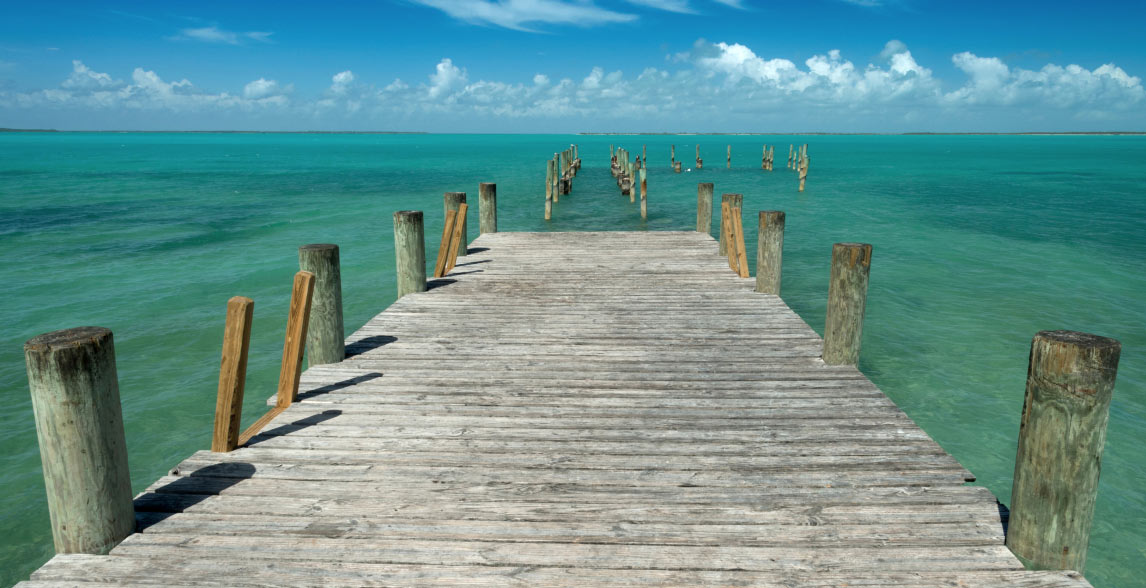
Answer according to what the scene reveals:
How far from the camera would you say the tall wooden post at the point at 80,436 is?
9.93ft

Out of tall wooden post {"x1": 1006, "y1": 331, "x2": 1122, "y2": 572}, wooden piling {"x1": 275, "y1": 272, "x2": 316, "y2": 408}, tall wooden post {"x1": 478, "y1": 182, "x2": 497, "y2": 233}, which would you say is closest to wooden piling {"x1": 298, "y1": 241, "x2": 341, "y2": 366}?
wooden piling {"x1": 275, "y1": 272, "x2": 316, "y2": 408}

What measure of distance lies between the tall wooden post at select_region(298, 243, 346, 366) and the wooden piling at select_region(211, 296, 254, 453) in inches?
57.5

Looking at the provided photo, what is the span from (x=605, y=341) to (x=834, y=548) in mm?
3556

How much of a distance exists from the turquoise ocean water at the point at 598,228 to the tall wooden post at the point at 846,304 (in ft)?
8.49

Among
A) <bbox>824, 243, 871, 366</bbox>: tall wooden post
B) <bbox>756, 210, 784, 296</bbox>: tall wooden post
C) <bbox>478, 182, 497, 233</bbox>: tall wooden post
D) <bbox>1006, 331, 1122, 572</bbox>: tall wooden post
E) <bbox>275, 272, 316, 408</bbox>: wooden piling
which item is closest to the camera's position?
<bbox>1006, 331, 1122, 572</bbox>: tall wooden post

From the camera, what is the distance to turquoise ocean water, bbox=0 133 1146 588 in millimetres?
7516

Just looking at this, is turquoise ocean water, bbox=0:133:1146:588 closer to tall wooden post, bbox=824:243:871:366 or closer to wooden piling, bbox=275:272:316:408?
tall wooden post, bbox=824:243:871:366

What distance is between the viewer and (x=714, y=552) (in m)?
3.19

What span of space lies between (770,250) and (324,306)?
16.8 ft

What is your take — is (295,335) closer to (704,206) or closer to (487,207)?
(487,207)

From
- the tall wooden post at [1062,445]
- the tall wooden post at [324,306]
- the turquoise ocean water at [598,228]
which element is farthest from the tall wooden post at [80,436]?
the tall wooden post at [1062,445]

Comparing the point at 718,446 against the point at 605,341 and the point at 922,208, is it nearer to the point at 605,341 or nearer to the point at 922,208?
the point at 605,341

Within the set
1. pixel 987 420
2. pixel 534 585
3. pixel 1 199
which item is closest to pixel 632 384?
pixel 534 585

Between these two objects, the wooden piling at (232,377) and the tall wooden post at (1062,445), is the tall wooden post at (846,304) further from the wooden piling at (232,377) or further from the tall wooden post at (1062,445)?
the wooden piling at (232,377)
